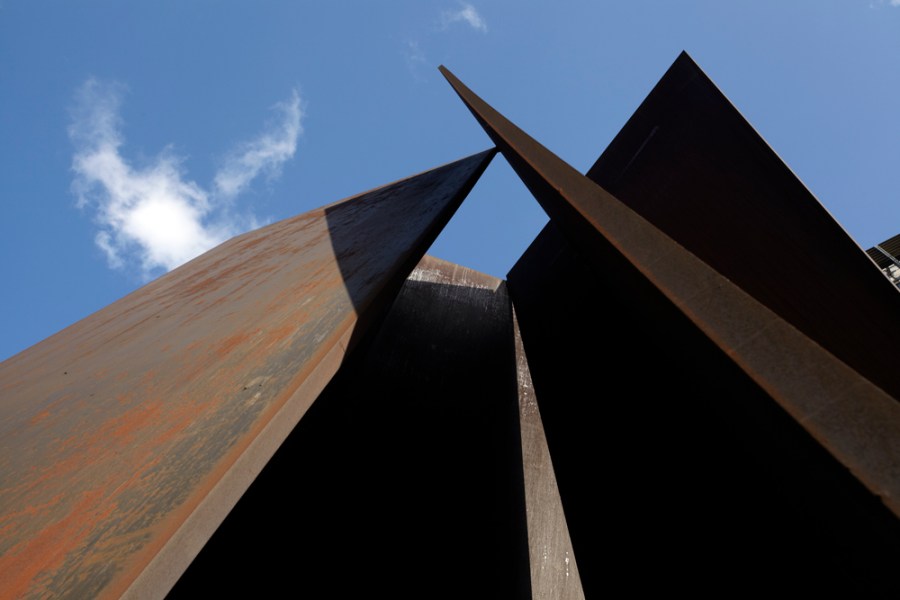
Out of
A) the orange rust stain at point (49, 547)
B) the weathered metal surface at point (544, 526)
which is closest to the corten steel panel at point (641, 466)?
the weathered metal surface at point (544, 526)

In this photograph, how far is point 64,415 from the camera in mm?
1559

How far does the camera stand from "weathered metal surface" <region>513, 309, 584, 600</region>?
4.29 m

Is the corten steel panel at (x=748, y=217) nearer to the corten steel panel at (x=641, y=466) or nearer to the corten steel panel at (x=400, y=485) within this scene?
the corten steel panel at (x=641, y=466)

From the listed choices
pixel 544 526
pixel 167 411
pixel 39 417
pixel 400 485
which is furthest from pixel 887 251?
pixel 39 417

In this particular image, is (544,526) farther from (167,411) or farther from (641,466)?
(167,411)

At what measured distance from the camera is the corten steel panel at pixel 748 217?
214 cm

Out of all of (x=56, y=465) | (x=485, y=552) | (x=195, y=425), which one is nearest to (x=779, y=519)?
(x=485, y=552)

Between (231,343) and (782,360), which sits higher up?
(231,343)

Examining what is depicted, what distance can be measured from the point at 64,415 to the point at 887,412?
1881 millimetres

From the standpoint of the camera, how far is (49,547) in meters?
0.96

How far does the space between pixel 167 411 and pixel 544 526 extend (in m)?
3.80

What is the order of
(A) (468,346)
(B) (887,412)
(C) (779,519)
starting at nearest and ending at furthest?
(B) (887,412) < (C) (779,519) < (A) (468,346)

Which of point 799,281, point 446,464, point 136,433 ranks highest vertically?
point 446,464

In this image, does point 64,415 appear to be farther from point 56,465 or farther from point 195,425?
point 195,425
